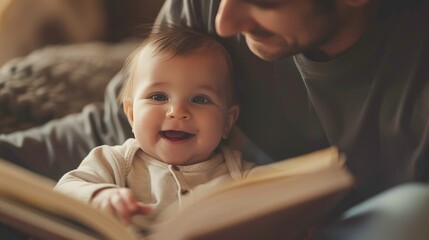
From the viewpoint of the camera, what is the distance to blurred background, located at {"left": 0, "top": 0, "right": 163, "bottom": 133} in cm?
105

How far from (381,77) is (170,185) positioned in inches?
10.9

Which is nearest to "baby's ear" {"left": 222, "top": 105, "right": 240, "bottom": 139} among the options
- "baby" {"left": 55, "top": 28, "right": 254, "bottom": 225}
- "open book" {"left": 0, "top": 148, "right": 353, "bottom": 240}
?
"baby" {"left": 55, "top": 28, "right": 254, "bottom": 225}

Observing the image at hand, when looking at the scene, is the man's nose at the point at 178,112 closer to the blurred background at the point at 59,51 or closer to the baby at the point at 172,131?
the baby at the point at 172,131

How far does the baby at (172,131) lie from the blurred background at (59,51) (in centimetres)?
17

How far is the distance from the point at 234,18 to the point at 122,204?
246 millimetres

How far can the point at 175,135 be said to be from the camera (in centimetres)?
77

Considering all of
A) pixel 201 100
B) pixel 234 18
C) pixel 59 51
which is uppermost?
pixel 234 18

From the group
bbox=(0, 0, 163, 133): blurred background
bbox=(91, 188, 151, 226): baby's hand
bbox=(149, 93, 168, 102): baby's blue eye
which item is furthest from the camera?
bbox=(0, 0, 163, 133): blurred background

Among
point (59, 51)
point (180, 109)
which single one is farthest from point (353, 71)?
point (59, 51)

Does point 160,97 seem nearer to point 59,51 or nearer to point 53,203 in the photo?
point 53,203

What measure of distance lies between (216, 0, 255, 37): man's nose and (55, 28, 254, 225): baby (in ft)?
0.18

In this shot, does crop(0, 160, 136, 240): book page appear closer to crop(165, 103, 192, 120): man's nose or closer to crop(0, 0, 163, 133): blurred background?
crop(165, 103, 192, 120): man's nose

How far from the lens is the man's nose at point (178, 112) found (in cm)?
76

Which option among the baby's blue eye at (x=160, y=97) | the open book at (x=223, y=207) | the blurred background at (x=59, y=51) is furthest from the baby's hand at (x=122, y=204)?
the blurred background at (x=59, y=51)
